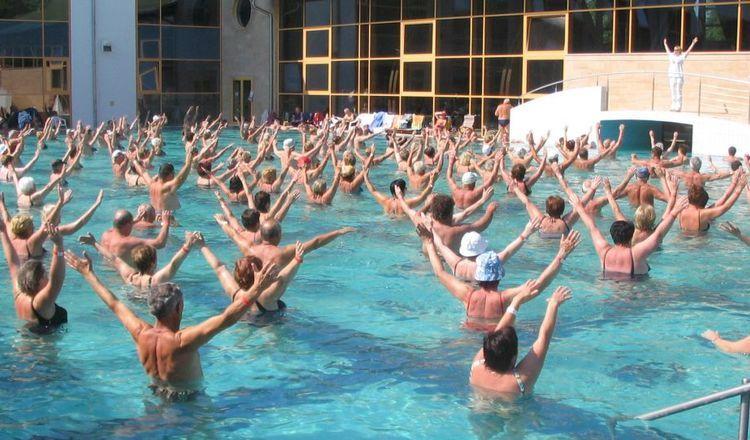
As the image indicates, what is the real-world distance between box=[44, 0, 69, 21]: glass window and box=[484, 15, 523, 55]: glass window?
1557cm

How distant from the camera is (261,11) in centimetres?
4075

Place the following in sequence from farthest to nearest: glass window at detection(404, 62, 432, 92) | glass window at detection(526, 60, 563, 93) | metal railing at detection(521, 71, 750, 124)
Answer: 1. glass window at detection(404, 62, 432, 92)
2. glass window at detection(526, 60, 563, 93)
3. metal railing at detection(521, 71, 750, 124)

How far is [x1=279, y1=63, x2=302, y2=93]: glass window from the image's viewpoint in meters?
40.9

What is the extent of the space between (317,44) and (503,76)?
910 centimetres

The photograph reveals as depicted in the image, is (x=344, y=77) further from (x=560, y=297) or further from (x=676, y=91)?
(x=560, y=297)

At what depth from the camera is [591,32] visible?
3127cm

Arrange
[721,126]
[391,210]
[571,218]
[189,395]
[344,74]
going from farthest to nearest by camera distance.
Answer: [344,74] < [721,126] < [391,210] < [571,218] < [189,395]

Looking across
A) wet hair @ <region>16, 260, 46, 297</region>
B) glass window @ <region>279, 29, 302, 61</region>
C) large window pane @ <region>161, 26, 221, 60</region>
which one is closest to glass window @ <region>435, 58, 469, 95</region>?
glass window @ <region>279, 29, 302, 61</region>

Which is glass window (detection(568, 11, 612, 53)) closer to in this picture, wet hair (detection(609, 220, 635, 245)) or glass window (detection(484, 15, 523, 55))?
glass window (detection(484, 15, 523, 55))

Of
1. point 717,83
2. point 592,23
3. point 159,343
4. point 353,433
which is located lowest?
point 353,433

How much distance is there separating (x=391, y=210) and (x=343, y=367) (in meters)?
6.81

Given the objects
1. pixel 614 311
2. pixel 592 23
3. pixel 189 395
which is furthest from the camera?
pixel 592 23

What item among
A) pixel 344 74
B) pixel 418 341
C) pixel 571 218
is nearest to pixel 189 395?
pixel 418 341

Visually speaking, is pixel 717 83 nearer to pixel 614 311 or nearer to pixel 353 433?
pixel 614 311
